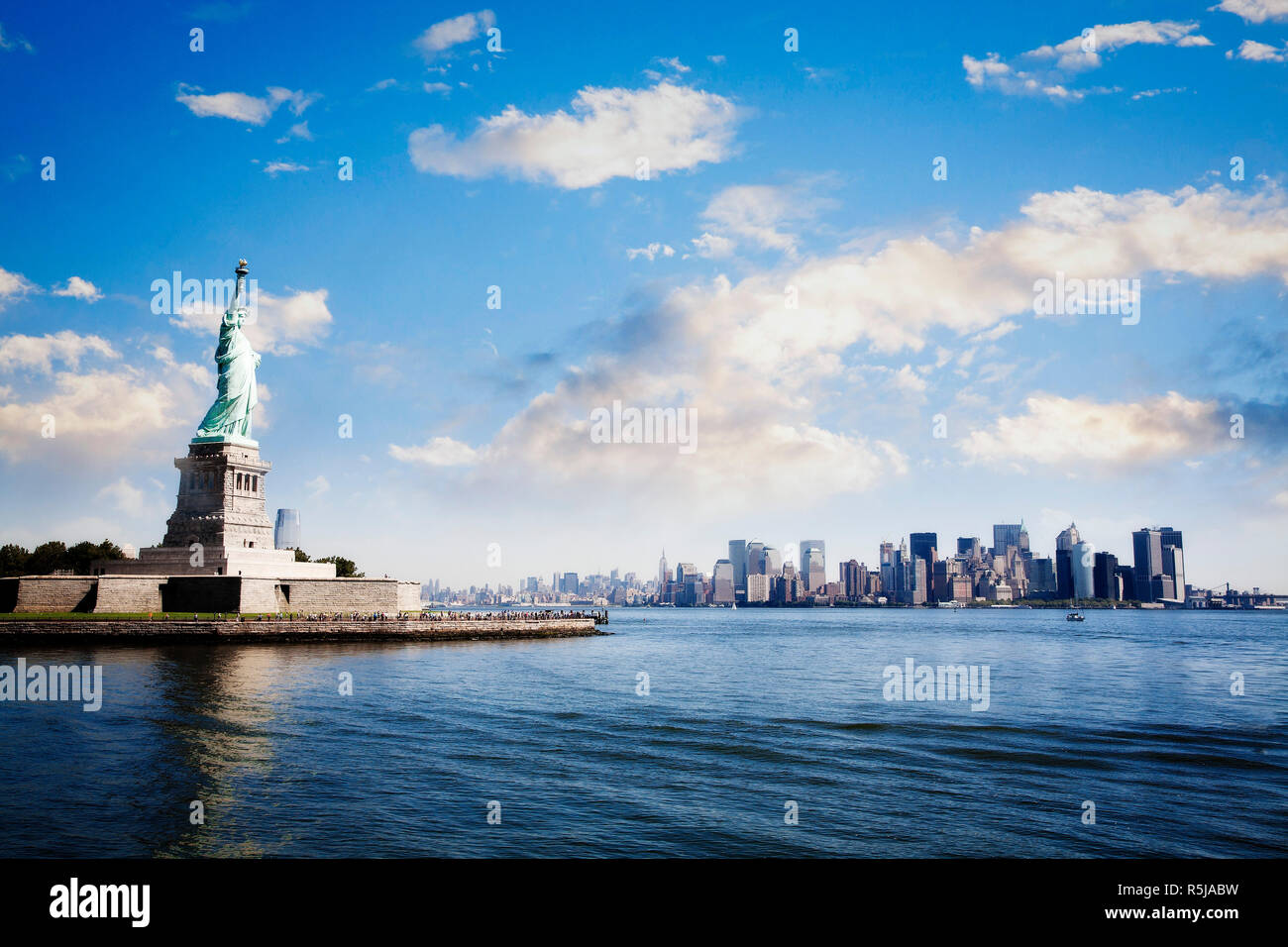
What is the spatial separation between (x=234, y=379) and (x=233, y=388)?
2.86ft

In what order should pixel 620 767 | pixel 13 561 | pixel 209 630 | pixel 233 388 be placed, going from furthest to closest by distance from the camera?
pixel 13 561 < pixel 233 388 < pixel 209 630 < pixel 620 767

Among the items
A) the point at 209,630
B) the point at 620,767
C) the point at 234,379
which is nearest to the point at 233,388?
the point at 234,379

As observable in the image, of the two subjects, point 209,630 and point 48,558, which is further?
point 48,558

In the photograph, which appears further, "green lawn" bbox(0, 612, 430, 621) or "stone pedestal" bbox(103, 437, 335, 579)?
"stone pedestal" bbox(103, 437, 335, 579)

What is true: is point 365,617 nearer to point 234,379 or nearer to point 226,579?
point 226,579

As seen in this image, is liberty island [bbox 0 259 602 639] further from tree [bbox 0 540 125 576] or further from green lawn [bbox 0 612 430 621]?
tree [bbox 0 540 125 576]

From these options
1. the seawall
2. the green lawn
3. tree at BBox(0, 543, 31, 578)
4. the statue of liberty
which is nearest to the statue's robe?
the statue of liberty

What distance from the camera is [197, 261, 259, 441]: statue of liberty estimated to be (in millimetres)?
75500

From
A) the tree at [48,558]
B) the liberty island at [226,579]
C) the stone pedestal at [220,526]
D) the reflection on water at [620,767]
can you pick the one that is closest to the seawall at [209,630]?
the liberty island at [226,579]

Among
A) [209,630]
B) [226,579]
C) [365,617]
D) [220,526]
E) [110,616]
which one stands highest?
[220,526]

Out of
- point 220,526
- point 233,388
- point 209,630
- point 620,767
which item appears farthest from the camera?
point 233,388

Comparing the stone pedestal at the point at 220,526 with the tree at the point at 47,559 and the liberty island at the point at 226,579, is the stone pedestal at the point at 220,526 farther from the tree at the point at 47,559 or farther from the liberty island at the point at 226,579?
the tree at the point at 47,559

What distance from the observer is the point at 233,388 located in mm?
76312
